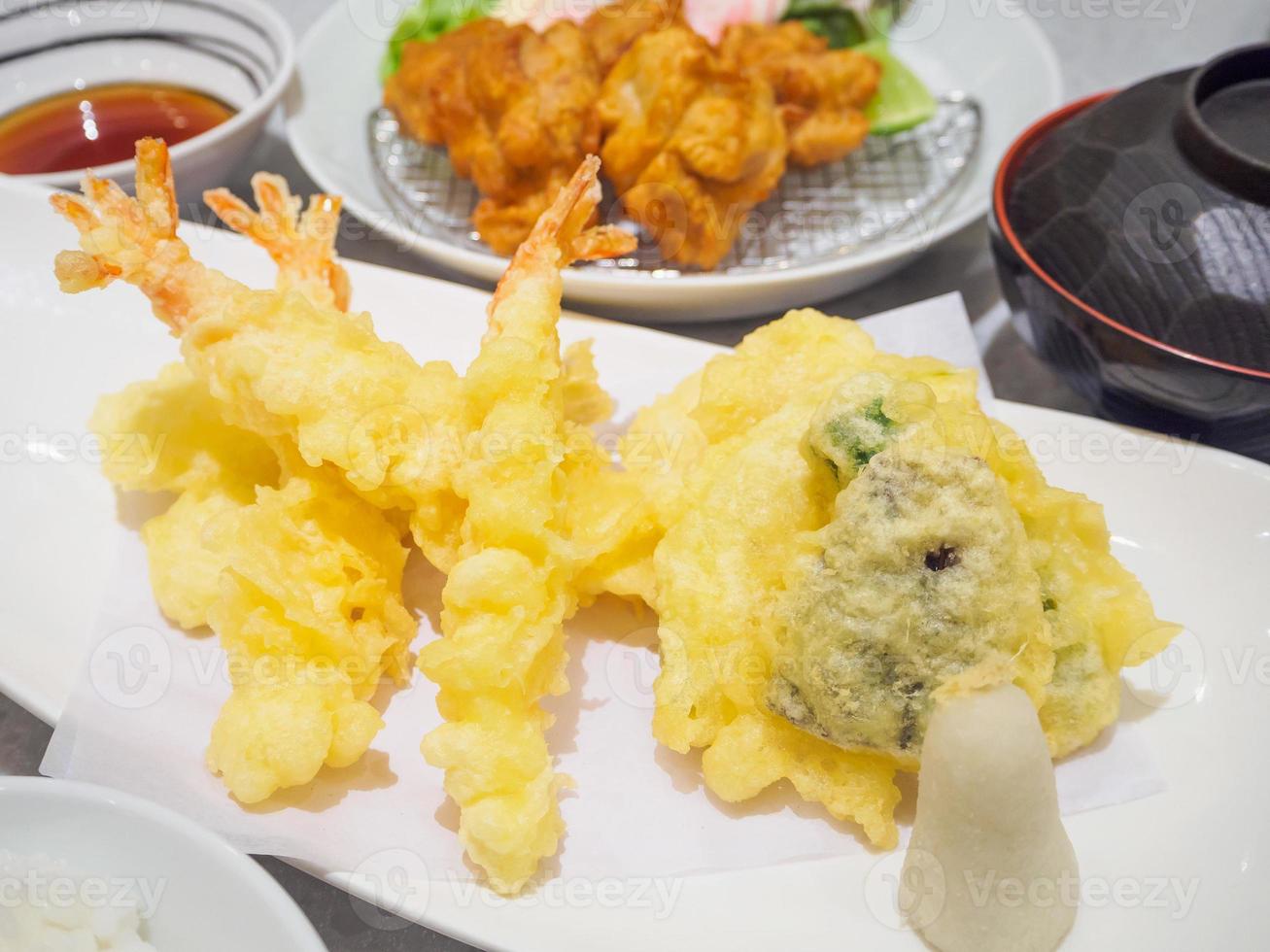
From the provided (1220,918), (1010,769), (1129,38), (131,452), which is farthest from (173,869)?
(1129,38)

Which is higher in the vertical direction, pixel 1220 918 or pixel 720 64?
pixel 720 64

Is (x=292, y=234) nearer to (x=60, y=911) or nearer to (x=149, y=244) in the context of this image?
(x=149, y=244)

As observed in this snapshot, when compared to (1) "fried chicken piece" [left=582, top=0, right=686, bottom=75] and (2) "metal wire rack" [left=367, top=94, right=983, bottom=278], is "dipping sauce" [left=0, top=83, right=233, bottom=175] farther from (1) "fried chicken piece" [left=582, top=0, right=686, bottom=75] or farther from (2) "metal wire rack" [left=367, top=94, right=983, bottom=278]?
(1) "fried chicken piece" [left=582, top=0, right=686, bottom=75]

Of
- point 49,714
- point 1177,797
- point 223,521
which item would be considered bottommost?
point 1177,797

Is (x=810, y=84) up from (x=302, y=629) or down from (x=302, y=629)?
up

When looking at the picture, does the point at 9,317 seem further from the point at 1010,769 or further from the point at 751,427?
the point at 1010,769

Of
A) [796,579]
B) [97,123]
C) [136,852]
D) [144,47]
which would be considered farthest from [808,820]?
[144,47]
